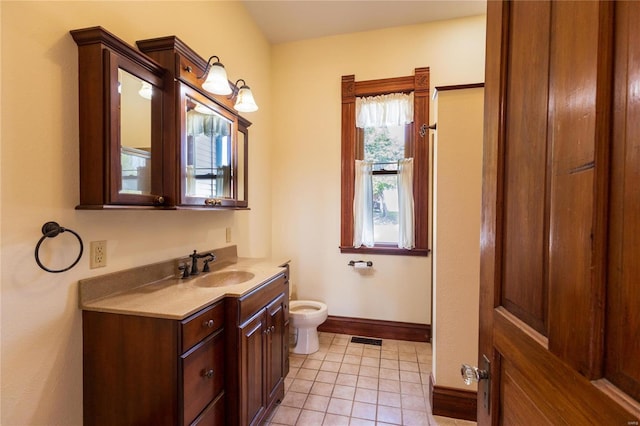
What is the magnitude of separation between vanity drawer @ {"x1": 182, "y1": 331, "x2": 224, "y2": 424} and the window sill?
Result: 5.94 ft

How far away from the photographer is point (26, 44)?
1.06 m

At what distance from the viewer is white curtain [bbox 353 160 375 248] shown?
2.96m

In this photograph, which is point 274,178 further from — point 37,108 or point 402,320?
point 37,108

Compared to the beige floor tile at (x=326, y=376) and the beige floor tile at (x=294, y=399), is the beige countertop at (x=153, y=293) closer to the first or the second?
the beige floor tile at (x=294, y=399)

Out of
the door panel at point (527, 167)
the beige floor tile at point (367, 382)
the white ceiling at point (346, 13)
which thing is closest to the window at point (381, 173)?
the white ceiling at point (346, 13)

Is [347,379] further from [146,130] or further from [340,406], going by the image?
[146,130]

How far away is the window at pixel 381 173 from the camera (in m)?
2.85

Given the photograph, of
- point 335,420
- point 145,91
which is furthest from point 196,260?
point 335,420

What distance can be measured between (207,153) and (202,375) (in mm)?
1218

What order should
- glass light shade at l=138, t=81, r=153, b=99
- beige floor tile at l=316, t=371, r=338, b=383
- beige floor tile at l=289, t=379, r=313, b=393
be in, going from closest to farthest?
glass light shade at l=138, t=81, r=153, b=99
beige floor tile at l=289, t=379, r=313, b=393
beige floor tile at l=316, t=371, r=338, b=383

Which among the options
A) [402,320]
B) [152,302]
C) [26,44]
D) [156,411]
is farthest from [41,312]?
[402,320]

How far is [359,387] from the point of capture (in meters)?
2.13

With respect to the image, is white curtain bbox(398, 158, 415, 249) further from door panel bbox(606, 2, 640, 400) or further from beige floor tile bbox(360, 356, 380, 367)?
door panel bbox(606, 2, 640, 400)

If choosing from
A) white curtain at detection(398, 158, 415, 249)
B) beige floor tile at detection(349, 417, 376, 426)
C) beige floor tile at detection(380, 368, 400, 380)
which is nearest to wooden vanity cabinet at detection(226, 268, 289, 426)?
beige floor tile at detection(349, 417, 376, 426)
